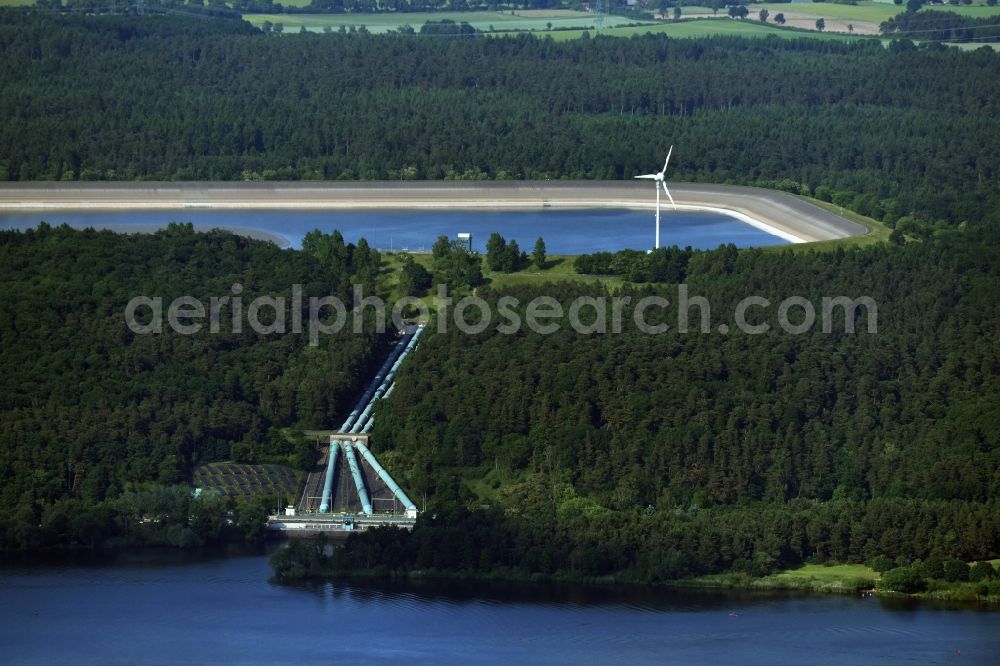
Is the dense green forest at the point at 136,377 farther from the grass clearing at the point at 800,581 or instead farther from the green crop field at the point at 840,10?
the green crop field at the point at 840,10

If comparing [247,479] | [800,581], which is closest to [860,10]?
[247,479]

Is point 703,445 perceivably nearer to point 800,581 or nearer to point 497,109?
point 800,581

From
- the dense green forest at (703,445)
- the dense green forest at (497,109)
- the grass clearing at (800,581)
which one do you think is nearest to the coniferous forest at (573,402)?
the dense green forest at (703,445)

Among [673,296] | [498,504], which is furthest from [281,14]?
[498,504]

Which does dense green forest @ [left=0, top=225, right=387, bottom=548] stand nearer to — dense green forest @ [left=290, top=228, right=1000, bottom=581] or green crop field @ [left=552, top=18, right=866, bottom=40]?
dense green forest @ [left=290, top=228, right=1000, bottom=581]

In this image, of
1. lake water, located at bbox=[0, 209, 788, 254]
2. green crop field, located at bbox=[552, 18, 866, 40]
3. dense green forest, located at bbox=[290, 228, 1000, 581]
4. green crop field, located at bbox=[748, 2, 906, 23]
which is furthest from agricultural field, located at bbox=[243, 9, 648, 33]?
dense green forest, located at bbox=[290, 228, 1000, 581]

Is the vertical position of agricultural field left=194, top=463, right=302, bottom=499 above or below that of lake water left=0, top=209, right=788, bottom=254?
below
